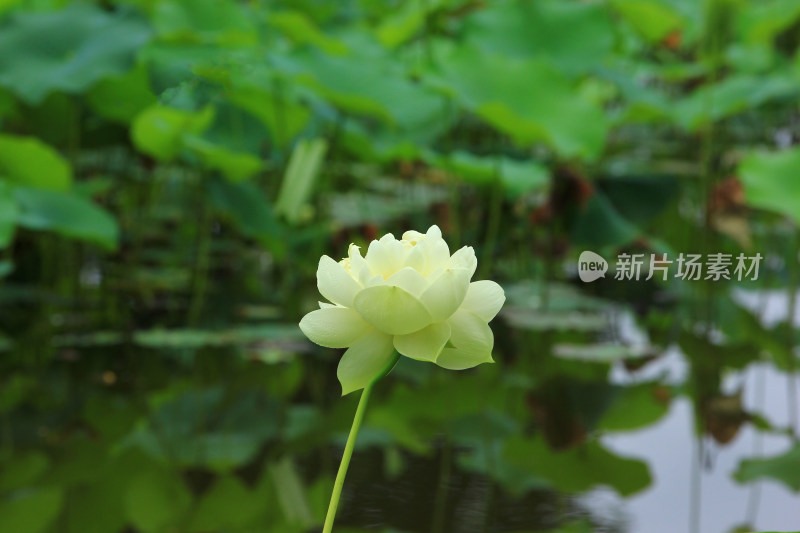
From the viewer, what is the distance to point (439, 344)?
0.62ft

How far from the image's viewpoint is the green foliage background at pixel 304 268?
75 cm

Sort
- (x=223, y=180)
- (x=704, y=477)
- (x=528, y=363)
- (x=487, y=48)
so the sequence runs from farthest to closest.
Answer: (x=487, y=48) → (x=223, y=180) → (x=528, y=363) → (x=704, y=477)

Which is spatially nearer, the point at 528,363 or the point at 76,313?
the point at 528,363

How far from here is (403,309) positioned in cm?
19

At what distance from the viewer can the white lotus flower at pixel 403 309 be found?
0.61 ft

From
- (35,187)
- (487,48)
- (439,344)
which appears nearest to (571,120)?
(487,48)

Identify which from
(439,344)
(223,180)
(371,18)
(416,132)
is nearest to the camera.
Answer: (439,344)

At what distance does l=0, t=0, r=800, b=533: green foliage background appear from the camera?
0.75m

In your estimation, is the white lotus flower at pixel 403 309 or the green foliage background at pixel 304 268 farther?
the green foliage background at pixel 304 268

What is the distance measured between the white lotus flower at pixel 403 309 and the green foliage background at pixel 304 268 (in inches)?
2.3

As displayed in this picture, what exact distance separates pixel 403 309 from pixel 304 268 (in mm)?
1495

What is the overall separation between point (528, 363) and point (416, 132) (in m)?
0.33

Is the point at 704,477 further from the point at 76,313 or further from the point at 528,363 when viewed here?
the point at 76,313

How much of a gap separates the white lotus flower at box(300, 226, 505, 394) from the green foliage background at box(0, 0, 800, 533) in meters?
0.06
